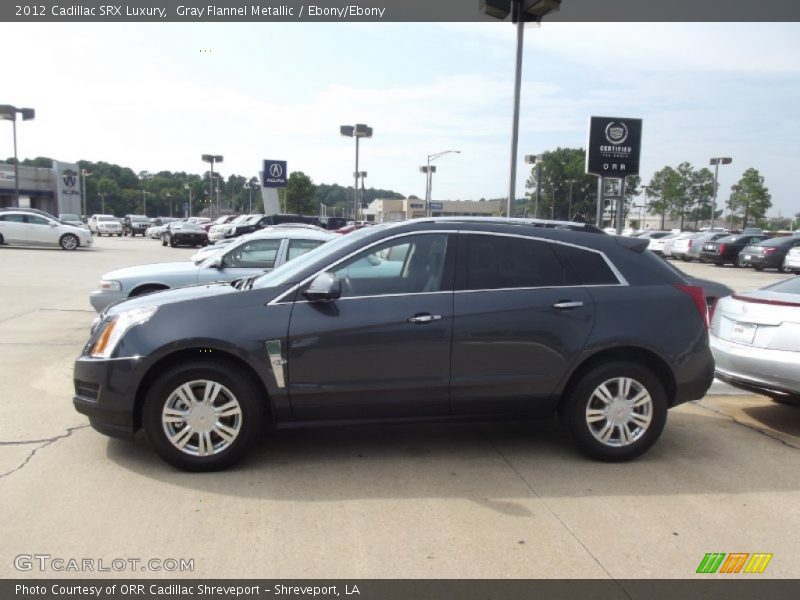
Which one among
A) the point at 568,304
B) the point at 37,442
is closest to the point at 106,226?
the point at 37,442

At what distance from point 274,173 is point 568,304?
38.4 metres

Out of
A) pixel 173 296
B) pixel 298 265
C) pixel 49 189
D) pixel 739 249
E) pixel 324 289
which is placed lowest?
pixel 739 249

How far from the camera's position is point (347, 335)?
170 inches

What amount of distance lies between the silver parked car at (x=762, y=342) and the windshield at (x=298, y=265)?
137 inches

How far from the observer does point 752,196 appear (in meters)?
74.0

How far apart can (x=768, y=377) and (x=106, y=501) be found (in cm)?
508

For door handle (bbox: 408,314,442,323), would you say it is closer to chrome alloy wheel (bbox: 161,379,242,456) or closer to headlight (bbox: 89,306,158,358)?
chrome alloy wheel (bbox: 161,379,242,456)

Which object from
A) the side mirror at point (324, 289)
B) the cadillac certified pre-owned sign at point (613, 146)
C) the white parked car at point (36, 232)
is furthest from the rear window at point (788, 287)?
the white parked car at point (36, 232)

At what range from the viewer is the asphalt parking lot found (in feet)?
10.9

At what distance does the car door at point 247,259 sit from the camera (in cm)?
856

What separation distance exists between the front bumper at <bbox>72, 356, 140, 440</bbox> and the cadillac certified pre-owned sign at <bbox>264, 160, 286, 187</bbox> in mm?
37664

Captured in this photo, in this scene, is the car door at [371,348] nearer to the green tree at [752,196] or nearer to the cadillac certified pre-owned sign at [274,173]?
the cadillac certified pre-owned sign at [274,173]
